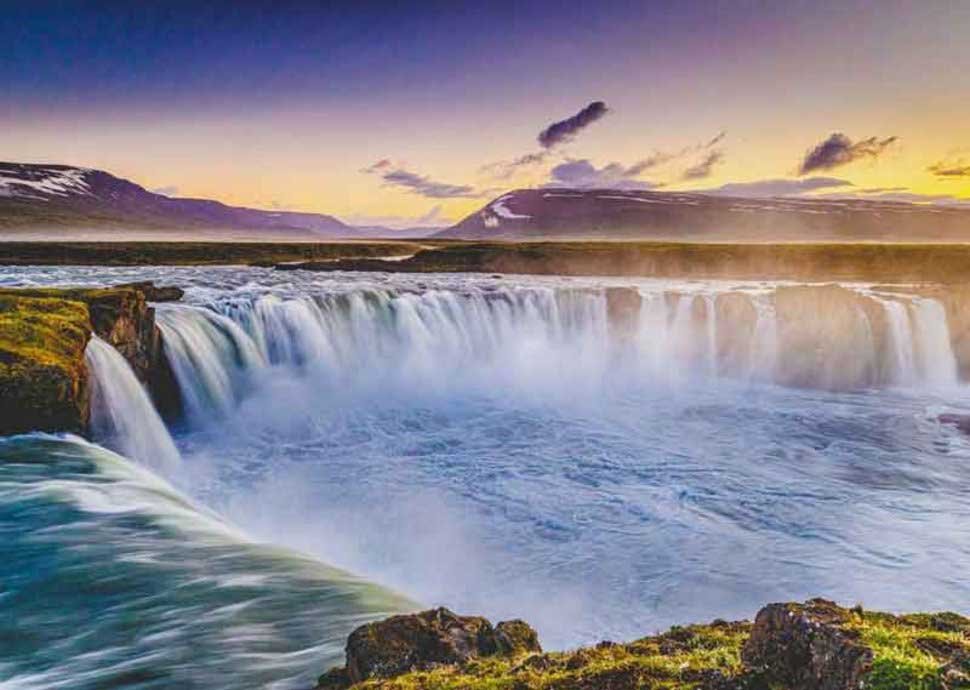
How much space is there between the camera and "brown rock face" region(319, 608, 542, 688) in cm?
449

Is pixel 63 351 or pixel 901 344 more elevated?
pixel 63 351

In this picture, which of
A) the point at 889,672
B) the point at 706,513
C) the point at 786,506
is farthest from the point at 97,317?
the point at 889,672

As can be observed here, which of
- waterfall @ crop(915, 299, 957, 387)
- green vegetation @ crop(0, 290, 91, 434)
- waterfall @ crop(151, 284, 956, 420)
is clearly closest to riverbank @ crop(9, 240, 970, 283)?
waterfall @ crop(151, 284, 956, 420)

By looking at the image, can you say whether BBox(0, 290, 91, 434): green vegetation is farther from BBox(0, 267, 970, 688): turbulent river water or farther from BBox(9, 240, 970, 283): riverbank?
BBox(9, 240, 970, 283): riverbank

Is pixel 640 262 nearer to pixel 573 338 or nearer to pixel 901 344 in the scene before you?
pixel 573 338

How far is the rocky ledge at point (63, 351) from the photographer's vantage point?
467 inches

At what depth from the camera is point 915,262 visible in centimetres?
5491

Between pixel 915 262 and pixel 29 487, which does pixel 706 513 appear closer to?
pixel 29 487

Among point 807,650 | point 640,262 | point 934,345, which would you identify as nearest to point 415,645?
point 807,650

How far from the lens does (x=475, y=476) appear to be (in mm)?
16469

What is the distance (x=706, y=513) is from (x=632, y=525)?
182cm

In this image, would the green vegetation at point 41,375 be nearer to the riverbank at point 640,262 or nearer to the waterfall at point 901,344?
the waterfall at point 901,344

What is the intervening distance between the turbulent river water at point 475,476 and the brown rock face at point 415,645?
1.04 meters

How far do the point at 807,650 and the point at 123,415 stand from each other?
1456 cm
